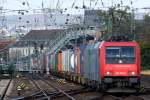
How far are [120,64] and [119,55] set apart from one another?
476 mm

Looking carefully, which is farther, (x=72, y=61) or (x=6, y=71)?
(x=6, y=71)

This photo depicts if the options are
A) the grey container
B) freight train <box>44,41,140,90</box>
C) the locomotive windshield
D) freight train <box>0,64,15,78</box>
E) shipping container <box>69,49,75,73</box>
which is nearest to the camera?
freight train <box>44,41,140,90</box>

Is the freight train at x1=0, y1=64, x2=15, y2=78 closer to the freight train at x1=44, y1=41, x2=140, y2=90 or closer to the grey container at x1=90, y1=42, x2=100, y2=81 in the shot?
the grey container at x1=90, y1=42, x2=100, y2=81

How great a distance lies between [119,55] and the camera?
2997 cm

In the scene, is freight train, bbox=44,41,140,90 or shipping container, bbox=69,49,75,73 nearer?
freight train, bbox=44,41,140,90

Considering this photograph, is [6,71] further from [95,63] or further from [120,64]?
[120,64]

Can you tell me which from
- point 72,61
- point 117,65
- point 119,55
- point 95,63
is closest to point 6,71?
point 72,61

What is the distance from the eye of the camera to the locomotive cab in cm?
2939

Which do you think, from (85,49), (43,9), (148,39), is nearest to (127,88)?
(85,49)

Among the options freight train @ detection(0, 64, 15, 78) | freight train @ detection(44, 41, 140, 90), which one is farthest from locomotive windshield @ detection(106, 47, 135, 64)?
freight train @ detection(0, 64, 15, 78)

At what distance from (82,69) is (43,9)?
16.8m

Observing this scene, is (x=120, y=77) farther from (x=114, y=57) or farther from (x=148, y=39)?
(x=148, y=39)

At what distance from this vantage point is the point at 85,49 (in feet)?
123

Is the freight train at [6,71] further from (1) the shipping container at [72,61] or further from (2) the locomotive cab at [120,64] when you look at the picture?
(2) the locomotive cab at [120,64]
